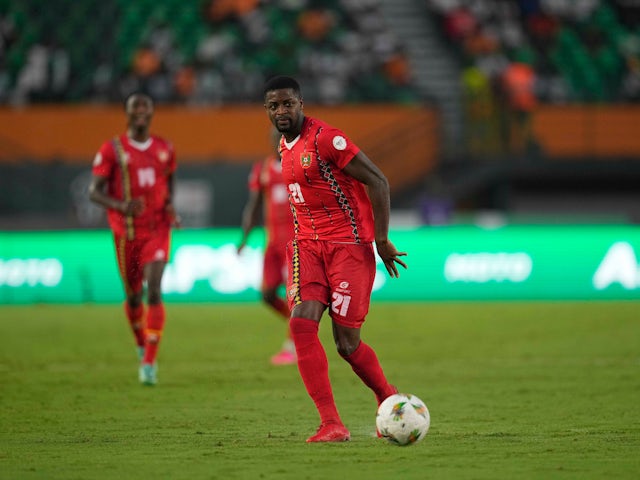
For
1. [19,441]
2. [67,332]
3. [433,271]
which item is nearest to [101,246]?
[67,332]

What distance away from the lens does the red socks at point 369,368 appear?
26.2ft

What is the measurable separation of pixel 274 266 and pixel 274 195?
2.94ft

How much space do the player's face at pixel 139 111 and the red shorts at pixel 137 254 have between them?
101 cm

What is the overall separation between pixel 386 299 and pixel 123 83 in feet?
26.6

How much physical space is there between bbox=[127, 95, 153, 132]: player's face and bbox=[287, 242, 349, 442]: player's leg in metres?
3.93

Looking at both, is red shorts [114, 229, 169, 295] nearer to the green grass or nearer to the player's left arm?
the green grass

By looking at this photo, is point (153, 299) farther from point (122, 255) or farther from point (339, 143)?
point (339, 143)

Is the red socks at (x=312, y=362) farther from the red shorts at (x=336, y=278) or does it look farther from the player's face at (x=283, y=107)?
the player's face at (x=283, y=107)

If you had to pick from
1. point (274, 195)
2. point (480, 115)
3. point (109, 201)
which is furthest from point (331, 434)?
point (480, 115)

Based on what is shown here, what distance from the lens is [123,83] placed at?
25516 mm

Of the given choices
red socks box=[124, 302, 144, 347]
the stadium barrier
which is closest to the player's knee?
red socks box=[124, 302, 144, 347]

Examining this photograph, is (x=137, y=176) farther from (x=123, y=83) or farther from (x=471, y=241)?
(x=123, y=83)

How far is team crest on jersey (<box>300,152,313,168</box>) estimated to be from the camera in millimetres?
7871

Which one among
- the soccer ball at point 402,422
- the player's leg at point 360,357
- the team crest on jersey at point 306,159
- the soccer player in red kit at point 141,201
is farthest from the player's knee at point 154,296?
the soccer ball at point 402,422
